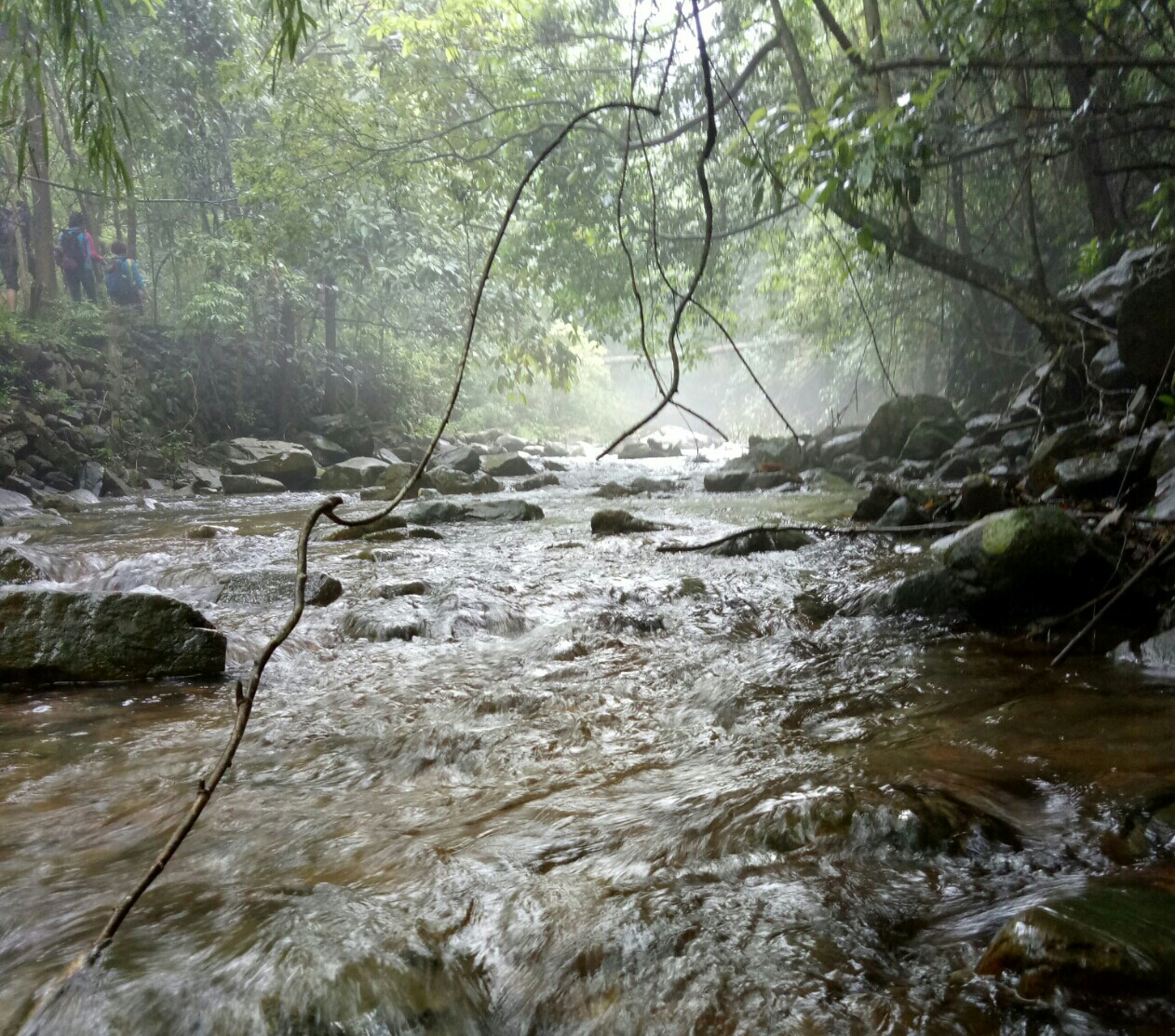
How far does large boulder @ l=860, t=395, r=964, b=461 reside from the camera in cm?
1180

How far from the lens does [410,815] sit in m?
2.08

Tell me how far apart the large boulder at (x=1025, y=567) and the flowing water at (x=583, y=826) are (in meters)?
0.26

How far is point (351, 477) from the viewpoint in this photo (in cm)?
1220

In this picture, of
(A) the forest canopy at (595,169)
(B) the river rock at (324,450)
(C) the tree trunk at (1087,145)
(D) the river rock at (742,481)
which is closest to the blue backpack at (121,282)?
(A) the forest canopy at (595,169)

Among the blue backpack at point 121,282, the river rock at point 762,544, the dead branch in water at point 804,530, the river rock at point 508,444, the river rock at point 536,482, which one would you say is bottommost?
the river rock at point 762,544

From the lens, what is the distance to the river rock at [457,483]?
10743 mm

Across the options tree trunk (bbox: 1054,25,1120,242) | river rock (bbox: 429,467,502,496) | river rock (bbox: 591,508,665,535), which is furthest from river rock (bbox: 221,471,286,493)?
tree trunk (bbox: 1054,25,1120,242)

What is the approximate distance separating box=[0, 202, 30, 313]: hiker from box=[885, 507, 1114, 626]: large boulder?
1444 cm

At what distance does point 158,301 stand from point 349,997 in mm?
18311

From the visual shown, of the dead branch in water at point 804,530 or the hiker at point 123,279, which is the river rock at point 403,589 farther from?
the hiker at point 123,279

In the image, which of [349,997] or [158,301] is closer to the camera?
[349,997]

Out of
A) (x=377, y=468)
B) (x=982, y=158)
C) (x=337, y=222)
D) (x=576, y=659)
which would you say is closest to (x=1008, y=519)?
(x=576, y=659)

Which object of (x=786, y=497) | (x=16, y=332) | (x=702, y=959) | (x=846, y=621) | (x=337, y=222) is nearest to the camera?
(x=702, y=959)

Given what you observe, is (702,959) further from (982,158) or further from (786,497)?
(982,158)
